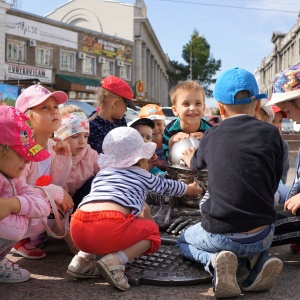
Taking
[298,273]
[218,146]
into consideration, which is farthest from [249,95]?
[298,273]

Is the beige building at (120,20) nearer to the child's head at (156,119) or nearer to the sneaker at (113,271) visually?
the child's head at (156,119)

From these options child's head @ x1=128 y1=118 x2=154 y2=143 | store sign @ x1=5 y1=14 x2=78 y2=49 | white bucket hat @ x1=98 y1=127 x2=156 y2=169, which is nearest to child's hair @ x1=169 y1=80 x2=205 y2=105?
child's head @ x1=128 y1=118 x2=154 y2=143

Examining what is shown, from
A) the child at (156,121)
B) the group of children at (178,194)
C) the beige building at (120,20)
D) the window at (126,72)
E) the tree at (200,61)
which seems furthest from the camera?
the tree at (200,61)

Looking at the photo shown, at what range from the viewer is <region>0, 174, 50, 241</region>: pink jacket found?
2.24 m

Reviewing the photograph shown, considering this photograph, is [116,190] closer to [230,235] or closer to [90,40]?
[230,235]

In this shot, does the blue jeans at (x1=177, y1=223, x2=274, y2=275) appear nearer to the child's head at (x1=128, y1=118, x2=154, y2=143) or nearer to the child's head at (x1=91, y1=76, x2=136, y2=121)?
the child's head at (x1=128, y1=118, x2=154, y2=143)

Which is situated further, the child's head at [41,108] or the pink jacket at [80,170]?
the pink jacket at [80,170]

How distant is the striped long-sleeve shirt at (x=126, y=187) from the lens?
250cm

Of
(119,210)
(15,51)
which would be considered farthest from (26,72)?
(119,210)

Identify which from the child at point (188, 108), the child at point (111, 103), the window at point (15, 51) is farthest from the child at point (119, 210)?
the window at point (15, 51)

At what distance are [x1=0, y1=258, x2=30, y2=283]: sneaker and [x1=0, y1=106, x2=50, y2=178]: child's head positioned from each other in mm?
540

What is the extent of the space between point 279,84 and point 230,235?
1.30m

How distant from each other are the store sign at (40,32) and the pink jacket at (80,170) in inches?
927

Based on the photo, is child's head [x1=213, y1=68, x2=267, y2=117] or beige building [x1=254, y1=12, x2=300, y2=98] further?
beige building [x1=254, y1=12, x2=300, y2=98]
